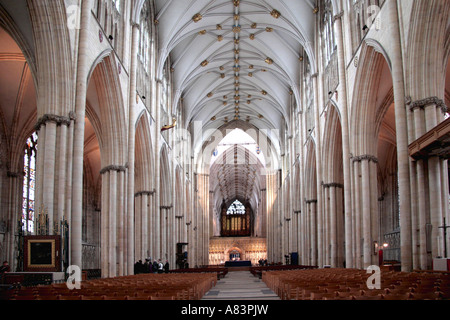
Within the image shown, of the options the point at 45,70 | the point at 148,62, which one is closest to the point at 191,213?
the point at 148,62

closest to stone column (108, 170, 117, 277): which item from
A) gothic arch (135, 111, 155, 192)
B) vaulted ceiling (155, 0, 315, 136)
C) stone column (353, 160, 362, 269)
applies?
gothic arch (135, 111, 155, 192)

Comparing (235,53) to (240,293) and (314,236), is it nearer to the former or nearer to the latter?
(314,236)

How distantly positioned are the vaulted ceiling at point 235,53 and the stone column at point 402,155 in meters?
13.3

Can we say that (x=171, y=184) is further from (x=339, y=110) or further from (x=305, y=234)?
(x=339, y=110)

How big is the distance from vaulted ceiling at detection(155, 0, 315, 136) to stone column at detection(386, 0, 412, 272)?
13.3 meters

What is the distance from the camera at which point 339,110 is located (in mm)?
22469

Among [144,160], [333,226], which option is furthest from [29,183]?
[333,226]

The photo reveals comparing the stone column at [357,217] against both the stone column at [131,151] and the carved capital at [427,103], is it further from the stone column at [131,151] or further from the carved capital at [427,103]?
the stone column at [131,151]

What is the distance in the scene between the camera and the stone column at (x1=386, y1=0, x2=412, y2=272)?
46.6ft

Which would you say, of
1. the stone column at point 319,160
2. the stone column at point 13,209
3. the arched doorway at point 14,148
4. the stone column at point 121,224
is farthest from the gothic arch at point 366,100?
the stone column at point 13,209

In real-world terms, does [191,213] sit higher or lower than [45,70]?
lower

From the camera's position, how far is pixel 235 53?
36.1m

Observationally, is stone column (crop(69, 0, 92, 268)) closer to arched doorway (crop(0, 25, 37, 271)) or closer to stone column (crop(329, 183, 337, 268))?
arched doorway (crop(0, 25, 37, 271))
